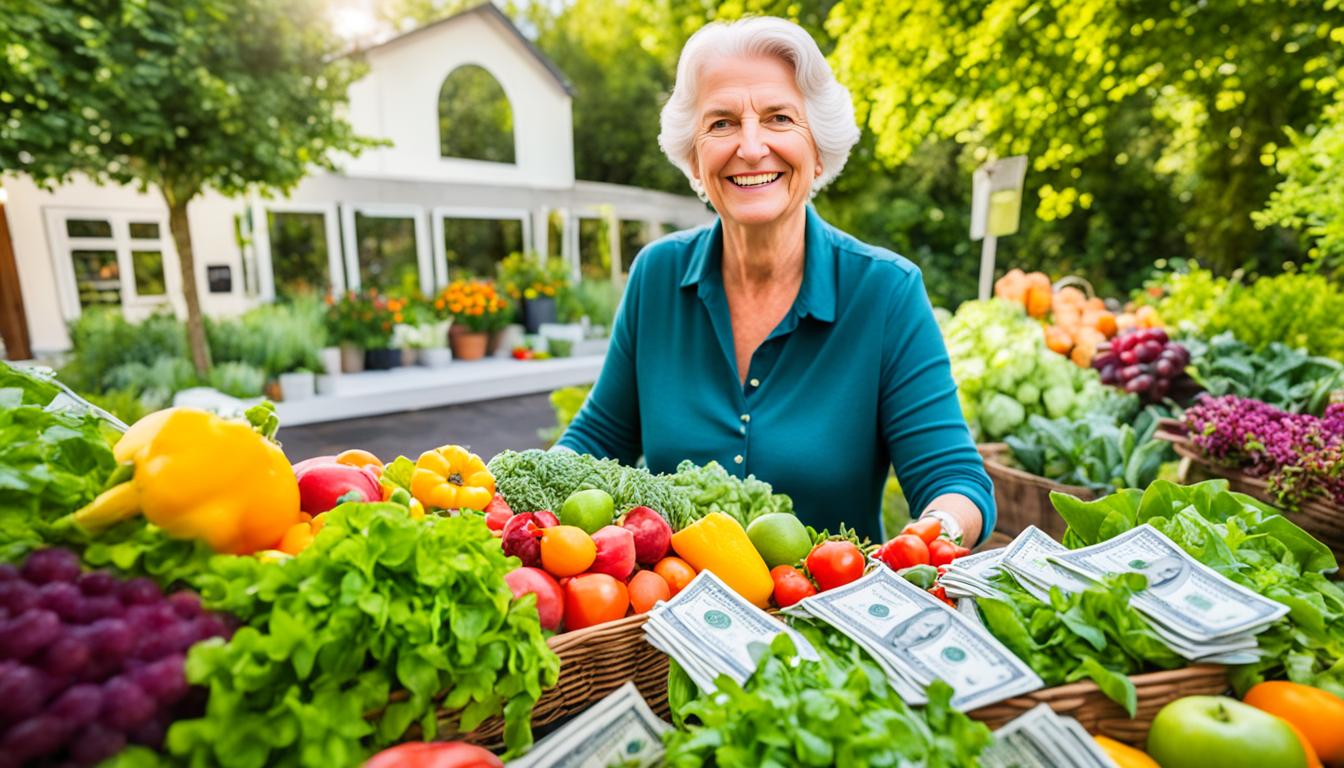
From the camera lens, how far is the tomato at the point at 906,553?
1.45m

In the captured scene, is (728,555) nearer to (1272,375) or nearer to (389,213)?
(1272,375)

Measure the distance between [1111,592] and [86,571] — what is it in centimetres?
143

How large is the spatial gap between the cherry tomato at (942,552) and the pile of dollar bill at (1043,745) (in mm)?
513

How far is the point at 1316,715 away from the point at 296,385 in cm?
874

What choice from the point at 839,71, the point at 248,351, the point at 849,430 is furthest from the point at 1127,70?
the point at 248,351

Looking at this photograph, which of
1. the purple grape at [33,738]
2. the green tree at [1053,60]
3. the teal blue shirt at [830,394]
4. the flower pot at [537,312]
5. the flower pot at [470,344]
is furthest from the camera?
the flower pot at [537,312]

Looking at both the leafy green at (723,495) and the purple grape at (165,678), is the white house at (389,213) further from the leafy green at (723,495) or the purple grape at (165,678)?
the purple grape at (165,678)

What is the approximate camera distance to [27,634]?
30.2 inches

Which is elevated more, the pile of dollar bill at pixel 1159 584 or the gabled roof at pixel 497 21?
the gabled roof at pixel 497 21

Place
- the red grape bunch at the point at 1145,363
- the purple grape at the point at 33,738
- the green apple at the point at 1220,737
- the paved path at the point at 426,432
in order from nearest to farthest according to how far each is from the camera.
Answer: the purple grape at the point at 33,738 → the green apple at the point at 1220,737 → the red grape bunch at the point at 1145,363 → the paved path at the point at 426,432

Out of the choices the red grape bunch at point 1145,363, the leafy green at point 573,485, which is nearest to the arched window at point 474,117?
the red grape bunch at point 1145,363

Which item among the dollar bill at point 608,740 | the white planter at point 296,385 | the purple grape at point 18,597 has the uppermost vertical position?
the purple grape at point 18,597

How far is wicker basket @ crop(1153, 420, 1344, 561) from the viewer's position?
87.8 inches

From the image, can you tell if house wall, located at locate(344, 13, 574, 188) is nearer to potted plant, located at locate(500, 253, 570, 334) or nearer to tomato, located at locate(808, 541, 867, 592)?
potted plant, located at locate(500, 253, 570, 334)
